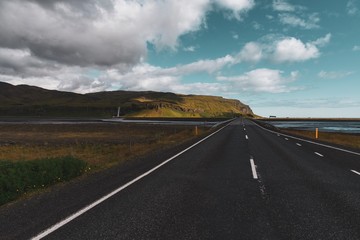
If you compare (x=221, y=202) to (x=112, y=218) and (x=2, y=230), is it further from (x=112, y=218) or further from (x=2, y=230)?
(x=2, y=230)

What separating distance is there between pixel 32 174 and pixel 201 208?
5.38m

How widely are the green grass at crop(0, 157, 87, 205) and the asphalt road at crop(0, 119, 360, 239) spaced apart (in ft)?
3.35

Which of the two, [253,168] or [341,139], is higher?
[253,168]

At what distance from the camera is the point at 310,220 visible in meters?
5.95

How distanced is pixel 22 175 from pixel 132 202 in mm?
3727

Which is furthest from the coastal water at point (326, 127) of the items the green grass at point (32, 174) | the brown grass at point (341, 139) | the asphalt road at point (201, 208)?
the green grass at point (32, 174)

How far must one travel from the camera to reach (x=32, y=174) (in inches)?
364

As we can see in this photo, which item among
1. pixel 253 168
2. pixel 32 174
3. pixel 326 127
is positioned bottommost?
pixel 326 127

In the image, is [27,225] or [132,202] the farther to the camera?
[132,202]

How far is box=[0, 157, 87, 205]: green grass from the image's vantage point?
26.6 ft

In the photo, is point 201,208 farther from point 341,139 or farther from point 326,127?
point 326,127

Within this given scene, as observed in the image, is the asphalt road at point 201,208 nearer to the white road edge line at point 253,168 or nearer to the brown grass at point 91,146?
the white road edge line at point 253,168

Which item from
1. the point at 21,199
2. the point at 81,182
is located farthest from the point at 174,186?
the point at 21,199

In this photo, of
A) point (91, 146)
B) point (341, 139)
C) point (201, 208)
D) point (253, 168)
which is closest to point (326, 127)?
point (341, 139)
